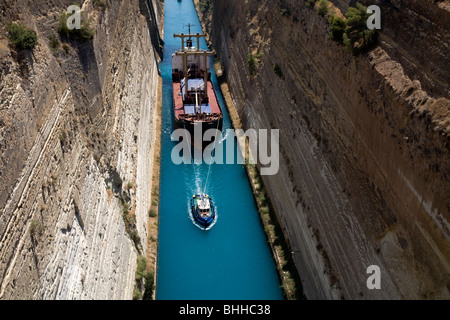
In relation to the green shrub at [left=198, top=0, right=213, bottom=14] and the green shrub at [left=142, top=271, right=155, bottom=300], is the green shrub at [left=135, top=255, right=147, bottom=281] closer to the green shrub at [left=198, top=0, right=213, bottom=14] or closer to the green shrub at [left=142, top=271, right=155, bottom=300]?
the green shrub at [left=142, top=271, right=155, bottom=300]

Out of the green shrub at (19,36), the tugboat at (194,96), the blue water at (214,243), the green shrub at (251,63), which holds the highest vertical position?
the green shrub at (19,36)

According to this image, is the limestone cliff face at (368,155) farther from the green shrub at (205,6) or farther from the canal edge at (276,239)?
the green shrub at (205,6)

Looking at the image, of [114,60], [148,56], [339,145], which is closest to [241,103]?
[148,56]

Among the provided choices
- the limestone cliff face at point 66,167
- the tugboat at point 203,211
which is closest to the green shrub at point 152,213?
the limestone cliff face at point 66,167

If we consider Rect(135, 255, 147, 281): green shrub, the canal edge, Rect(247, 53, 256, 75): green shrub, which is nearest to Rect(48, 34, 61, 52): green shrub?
Rect(135, 255, 147, 281): green shrub

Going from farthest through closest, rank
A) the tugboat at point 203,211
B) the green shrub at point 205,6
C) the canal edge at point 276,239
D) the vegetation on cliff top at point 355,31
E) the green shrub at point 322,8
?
the green shrub at point 205,6
the tugboat at point 203,211
the green shrub at point 322,8
the canal edge at point 276,239
the vegetation on cliff top at point 355,31

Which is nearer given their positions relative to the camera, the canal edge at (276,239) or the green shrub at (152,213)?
the canal edge at (276,239)

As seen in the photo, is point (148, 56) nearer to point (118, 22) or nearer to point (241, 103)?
point (241, 103)
